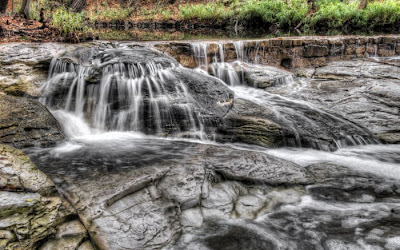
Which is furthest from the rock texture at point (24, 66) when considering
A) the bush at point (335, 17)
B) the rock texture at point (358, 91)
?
the bush at point (335, 17)

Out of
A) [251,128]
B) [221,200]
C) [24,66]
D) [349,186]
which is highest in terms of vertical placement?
[24,66]

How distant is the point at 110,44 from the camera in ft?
25.1

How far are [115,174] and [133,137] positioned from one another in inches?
73.9

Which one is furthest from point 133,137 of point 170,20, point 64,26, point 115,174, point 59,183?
point 170,20

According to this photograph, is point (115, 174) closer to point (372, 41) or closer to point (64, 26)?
point (64, 26)

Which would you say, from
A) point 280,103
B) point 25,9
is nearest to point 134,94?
point 280,103

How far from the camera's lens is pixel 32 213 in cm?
238

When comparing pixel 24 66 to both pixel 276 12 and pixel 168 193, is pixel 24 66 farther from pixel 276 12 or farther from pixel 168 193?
pixel 276 12

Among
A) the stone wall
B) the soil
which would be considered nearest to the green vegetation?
the stone wall

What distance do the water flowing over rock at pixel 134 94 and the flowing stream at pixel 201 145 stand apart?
2cm

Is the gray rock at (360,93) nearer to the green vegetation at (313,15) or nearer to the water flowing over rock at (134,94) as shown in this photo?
the water flowing over rock at (134,94)

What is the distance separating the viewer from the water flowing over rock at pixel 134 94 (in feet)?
18.0

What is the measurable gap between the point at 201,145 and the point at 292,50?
597 cm

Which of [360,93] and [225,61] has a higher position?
[225,61]
